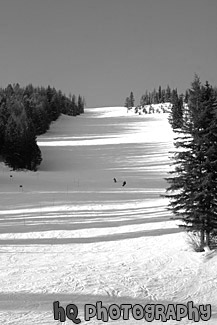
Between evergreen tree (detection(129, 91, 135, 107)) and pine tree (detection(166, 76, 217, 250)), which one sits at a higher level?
evergreen tree (detection(129, 91, 135, 107))

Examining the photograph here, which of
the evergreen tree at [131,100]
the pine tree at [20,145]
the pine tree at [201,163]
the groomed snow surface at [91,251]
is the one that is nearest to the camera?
the groomed snow surface at [91,251]

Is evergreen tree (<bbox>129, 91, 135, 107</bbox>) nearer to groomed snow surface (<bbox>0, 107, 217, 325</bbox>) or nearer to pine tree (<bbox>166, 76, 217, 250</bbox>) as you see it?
groomed snow surface (<bbox>0, 107, 217, 325</bbox>)

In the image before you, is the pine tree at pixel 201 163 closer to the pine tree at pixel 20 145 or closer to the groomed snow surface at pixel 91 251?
the groomed snow surface at pixel 91 251

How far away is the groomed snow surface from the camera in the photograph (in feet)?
27.2

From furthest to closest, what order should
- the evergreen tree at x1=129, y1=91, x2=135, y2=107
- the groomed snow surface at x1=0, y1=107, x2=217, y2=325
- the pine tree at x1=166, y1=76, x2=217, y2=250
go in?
the evergreen tree at x1=129, y1=91, x2=135, y2=107 → the pine tree at x1=166, y1=76, x2=217, y2=250 → the groomed snow surface at x1=0, y1=107, x2=217, y2=325

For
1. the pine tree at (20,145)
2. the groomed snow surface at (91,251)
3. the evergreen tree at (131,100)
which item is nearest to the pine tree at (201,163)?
the groomed snow surface at (91,251)

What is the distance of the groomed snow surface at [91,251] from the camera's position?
8.30 meters

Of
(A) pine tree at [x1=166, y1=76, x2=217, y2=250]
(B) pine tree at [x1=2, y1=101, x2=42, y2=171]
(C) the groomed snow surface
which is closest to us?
(C) the groomed snow surface

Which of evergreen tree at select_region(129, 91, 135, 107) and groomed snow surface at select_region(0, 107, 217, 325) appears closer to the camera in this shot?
groomed snow surface at select_region(0, 107, 217, 325)

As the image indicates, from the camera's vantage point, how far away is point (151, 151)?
47938 mm

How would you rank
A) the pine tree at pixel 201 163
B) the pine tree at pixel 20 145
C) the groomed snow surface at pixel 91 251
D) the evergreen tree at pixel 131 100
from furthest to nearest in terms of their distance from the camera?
the evergreen tree at pixel 131 100
the pine tree at pixel 20 145
the pine tree at pixel 201 163
the groomed snow surface at pixel 91 251

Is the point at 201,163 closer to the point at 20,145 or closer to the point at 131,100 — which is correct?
→ the point at 20,145

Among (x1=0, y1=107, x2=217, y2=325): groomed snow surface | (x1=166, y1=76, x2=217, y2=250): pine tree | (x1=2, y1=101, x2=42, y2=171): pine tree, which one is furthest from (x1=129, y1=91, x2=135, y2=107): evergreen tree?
(x1=166, y1=76, x2=217, y2=250): pine tree

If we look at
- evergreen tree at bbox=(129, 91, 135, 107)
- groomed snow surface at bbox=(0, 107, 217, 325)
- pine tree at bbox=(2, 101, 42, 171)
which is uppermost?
evergreen tree at bbox=(129, 91, 135, 107)
